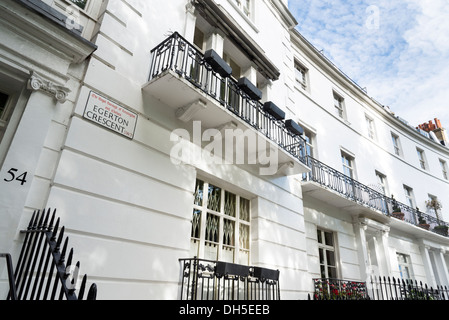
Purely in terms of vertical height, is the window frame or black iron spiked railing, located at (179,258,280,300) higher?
the window frame

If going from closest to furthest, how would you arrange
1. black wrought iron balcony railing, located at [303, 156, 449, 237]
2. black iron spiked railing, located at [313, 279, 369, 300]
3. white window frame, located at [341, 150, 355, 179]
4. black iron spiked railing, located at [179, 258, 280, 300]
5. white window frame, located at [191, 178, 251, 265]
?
black iron spiked railing, located at [179, 258, 280, 300]
white window frame, located at [191, 178, 251, 265]
black iron spiked railing, located at [313, 279, 369, 300]
black wrought iron balcony railing, located at [303, 156, 449, 237]
white window frame, located at [341, 150, 355, 179]

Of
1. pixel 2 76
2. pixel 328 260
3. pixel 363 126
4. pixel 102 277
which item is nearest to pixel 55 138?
pixel 2 76

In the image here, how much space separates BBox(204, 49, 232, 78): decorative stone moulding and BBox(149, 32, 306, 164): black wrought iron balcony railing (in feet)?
0.08

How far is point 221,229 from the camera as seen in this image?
6.51 m

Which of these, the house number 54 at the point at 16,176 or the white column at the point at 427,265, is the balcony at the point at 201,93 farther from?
the white column at the point at 427,265

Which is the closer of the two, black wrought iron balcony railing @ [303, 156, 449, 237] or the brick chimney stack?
black wrought iron balcony railing @ [303, 156, 449, 237]

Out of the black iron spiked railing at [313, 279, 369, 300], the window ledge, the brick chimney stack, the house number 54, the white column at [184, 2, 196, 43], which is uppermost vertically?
the brick chimney stack

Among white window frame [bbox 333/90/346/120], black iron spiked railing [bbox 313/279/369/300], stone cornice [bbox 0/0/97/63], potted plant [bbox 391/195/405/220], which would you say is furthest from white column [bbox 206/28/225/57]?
potted plant [bbox 391/195/405/220]

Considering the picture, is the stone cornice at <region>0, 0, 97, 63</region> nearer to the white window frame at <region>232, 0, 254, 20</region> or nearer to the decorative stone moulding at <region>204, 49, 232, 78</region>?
the decorative stone moulding at <region>204, 49, 232, 78</region>

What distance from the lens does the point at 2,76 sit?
4.07 m

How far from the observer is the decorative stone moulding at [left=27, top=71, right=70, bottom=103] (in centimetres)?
408

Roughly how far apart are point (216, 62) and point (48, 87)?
369 centimetres
